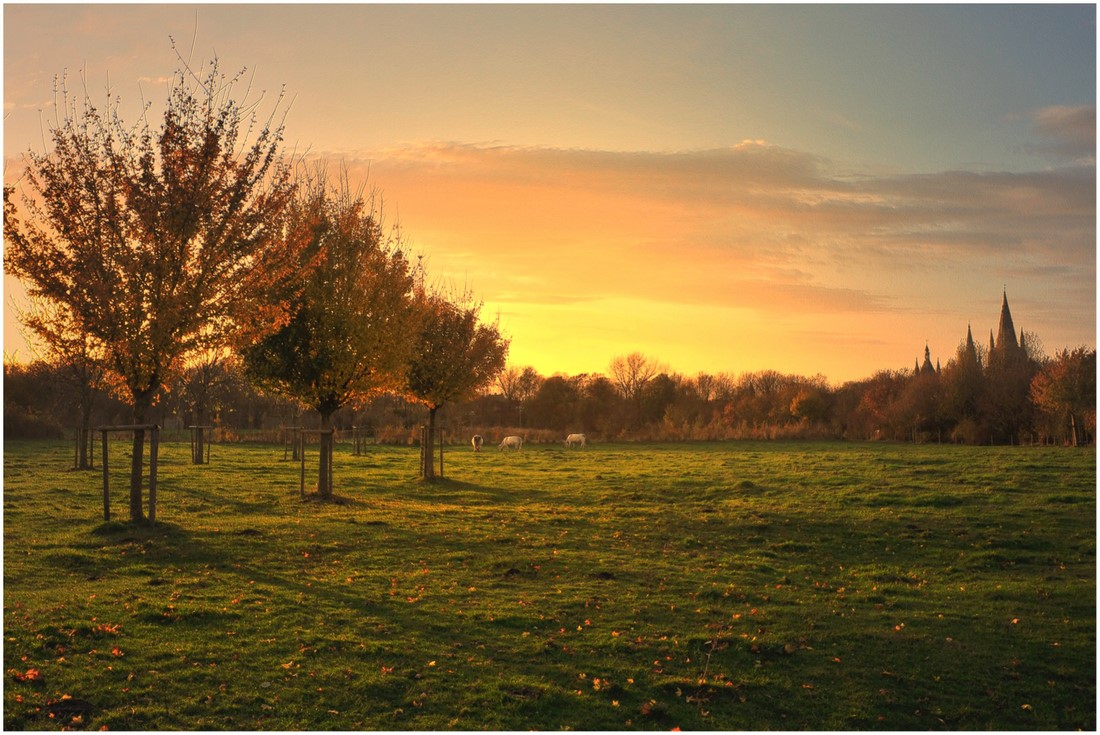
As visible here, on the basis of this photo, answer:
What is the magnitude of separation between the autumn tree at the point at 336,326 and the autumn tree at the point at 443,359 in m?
5.96

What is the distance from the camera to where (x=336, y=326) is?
27859 mm

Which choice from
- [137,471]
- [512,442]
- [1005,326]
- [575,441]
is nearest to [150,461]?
[137,471]

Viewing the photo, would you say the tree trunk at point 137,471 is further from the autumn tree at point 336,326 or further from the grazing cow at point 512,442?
the grazing cow at point 512,442

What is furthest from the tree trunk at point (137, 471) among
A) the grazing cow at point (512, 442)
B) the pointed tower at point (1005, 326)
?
the pointed tower at point (1005, 326)

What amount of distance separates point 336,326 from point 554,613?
54.7 feet

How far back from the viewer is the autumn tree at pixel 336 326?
27844mm

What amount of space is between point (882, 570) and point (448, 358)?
72.8ft

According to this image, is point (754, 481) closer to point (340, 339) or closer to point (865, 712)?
point (340, 339)

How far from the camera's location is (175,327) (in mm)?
20531

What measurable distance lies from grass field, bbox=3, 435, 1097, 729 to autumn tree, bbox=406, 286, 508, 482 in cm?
915

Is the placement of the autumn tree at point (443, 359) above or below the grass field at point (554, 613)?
above

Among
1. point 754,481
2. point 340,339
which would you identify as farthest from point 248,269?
point 754,481

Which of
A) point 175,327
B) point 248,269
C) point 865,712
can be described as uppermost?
point 248,269

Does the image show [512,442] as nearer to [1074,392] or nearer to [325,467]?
[325,467]
